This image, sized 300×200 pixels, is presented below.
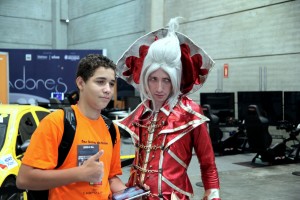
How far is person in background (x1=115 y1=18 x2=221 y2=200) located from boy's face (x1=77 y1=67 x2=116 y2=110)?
0.35m

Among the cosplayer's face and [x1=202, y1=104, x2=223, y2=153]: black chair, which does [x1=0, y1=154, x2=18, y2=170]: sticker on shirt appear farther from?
[x1=202, y1=104, x2=223, y2=153]: black chair

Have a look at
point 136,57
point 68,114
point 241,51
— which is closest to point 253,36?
point 241,51

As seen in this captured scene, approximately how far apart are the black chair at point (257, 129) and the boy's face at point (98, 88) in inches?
238

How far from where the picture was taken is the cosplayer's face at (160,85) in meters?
1.99

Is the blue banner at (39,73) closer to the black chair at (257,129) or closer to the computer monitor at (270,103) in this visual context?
the computer monitor at (270,103)

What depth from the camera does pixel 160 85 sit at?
199 centimetres

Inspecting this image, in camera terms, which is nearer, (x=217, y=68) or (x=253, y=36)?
(x=253, y=36)

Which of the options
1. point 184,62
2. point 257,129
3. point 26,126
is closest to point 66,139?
point 184,62

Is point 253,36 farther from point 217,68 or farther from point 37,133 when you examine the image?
point 37,133

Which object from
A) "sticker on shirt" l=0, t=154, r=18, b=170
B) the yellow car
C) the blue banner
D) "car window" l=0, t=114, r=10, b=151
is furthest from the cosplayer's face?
the blue banner

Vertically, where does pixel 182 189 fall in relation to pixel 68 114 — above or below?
below

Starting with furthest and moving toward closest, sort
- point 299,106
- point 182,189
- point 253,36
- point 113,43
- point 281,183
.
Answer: point 113,43 < point 253,36 < point 299,106 < point 281,183 < point 182,189

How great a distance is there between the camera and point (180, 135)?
195 cm

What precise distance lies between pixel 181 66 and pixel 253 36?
849 centimetres
